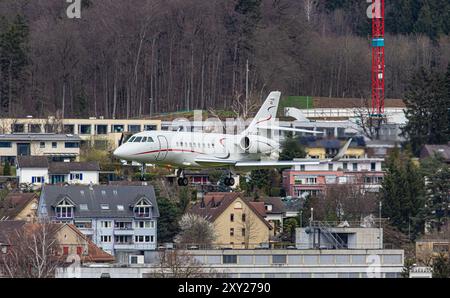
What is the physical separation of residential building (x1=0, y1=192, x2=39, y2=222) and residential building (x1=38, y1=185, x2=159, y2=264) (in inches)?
24.1

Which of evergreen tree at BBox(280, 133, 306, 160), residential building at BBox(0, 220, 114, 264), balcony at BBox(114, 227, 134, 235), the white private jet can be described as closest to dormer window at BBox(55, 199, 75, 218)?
balcony at BBox(114, 227, 134, 235)

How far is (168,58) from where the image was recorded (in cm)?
11231

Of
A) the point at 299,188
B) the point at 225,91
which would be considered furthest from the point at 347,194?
the point at 225,91

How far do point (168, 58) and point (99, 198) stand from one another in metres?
36.9

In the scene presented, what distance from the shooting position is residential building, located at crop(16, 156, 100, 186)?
85425mm

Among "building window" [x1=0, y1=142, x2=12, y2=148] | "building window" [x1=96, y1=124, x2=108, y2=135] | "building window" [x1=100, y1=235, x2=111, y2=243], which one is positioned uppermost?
"building window" [x1=96, y1=124, x2=108, y2=135]

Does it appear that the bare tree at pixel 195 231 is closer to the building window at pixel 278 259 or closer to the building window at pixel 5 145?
the building window at pixel 278 259

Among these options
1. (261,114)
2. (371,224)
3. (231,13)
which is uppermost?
(231,13)

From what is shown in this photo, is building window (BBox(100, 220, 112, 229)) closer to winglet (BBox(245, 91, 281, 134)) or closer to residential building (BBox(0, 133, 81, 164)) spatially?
residential building (BBox(0, 133, 81, 164))

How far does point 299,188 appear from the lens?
8850cm

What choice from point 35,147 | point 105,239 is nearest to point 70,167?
point 35,147

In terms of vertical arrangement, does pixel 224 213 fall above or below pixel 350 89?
below

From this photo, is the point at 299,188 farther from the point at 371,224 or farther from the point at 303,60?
the point at 303,60
